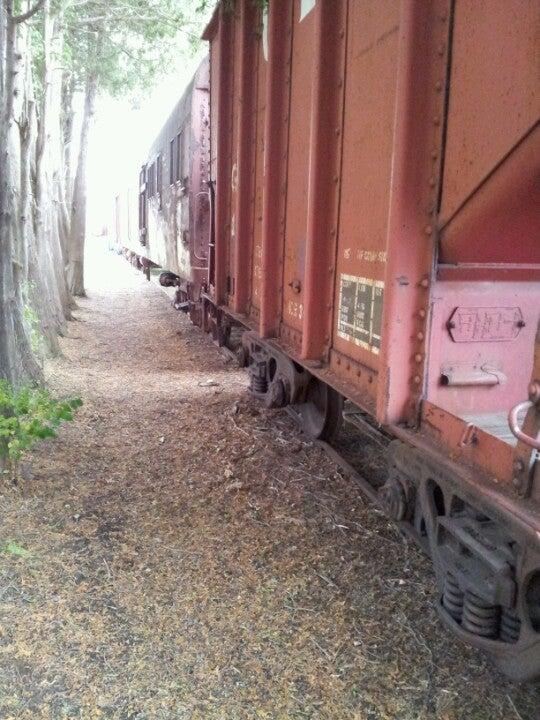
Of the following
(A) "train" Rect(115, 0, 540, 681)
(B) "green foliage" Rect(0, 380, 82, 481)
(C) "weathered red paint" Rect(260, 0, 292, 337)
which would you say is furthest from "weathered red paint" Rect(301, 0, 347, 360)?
(B) "green foliage" Rect(0, 380, 82, 481)

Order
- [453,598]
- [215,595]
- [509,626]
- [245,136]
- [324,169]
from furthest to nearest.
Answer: [245,136]
[324,169]
[215,595]
[453,598]
[509,626]

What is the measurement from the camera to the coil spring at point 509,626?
227 centimetres

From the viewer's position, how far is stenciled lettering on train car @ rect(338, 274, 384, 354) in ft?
10.0

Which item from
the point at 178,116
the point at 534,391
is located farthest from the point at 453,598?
the point at 178,116

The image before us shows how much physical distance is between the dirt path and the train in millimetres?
326

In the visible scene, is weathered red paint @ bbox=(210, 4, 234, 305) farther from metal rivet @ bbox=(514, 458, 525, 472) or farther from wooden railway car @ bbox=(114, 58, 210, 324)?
metal rivet @ bbox=(514, 458, 525, 472)

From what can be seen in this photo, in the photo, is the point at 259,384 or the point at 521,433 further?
the point at 259,384

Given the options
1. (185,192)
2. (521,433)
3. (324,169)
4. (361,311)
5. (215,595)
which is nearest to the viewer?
(521,433)

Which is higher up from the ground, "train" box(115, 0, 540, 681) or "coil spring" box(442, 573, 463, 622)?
"train" box(115, 0, 540, 681)

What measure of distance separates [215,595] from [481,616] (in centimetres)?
133

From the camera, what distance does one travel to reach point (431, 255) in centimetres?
259

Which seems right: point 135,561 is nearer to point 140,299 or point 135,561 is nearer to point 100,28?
point 100,28

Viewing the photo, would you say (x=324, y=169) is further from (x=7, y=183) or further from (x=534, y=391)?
(x=7, y=183)

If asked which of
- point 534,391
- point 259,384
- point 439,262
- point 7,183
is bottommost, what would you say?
point 259,384
